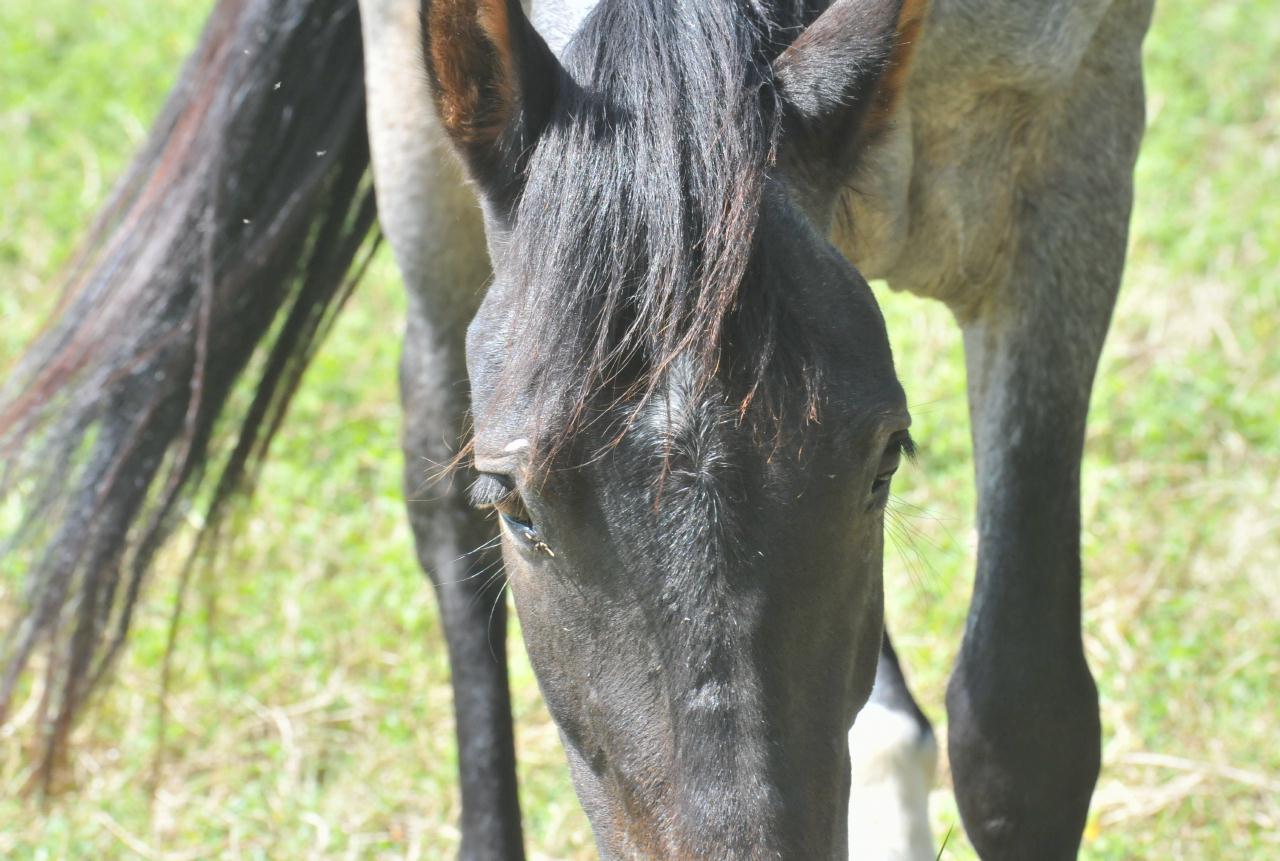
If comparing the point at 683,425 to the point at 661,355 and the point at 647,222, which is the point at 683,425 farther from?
the point at 647,222

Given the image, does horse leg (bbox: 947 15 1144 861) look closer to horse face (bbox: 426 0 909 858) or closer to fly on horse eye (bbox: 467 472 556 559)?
horse face (bbox: 426 0 909 858)

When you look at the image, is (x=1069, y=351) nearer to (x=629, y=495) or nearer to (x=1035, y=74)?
(x=1035, y=74)

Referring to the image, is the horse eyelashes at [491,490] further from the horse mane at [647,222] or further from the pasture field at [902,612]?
the pasture field at [902,612]

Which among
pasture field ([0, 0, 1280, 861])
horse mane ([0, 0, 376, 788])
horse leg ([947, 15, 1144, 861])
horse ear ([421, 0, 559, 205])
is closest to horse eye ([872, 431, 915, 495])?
pasture field ([0, 0, 1280, 861])

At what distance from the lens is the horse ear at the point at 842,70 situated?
1885 millimetres

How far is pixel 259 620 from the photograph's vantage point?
411cm

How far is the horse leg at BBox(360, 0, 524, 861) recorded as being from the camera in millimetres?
2760

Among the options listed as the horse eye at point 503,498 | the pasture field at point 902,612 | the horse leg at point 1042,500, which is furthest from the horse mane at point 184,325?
the horse eye at point 503,498

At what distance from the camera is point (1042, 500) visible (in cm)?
252

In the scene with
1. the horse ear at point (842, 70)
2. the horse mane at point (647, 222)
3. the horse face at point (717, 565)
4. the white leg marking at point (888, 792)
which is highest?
the horse ear at point (842, 70)

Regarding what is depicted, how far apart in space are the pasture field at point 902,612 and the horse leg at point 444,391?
0.46 metres

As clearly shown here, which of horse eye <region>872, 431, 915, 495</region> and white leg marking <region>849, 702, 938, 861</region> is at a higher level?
horse eye <region>872, 431, 915, 495</region>

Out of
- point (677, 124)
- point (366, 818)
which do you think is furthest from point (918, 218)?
Answer: point (366, 818)

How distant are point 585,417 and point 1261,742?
7.65 ft
